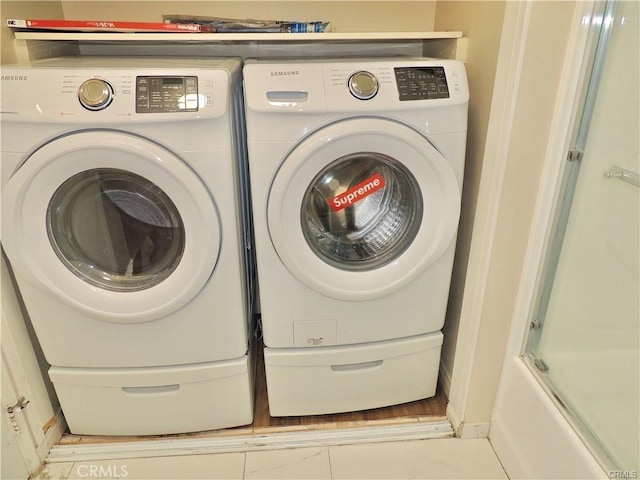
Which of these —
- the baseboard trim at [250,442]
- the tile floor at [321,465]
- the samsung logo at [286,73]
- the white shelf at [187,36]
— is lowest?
the tile floor at [321,465]

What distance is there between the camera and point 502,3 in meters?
1.01

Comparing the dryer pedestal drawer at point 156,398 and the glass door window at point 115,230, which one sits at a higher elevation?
the glass door window at point 115,230

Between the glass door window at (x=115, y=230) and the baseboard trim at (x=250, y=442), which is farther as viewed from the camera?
the baseboard trim at (x=250, y=442)

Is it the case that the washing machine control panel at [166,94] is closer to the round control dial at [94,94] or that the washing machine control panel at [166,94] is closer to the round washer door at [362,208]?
the round control dial at [94,94]

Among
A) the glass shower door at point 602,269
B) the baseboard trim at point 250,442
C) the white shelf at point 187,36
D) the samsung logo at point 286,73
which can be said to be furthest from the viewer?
the baseboard trim at point 250,442

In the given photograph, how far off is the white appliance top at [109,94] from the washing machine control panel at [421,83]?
0.39 metres

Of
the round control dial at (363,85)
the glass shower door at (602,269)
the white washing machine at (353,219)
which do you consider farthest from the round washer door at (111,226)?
the glass shower door at (602,269)

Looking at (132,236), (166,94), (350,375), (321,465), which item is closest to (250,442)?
(321,465)

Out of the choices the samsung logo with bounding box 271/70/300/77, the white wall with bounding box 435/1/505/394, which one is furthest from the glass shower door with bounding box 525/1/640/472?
the samsung logo with bounding box 271/70/300/77

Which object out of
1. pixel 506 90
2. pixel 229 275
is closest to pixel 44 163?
pixel 229 275

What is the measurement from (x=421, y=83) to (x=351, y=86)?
17 cm

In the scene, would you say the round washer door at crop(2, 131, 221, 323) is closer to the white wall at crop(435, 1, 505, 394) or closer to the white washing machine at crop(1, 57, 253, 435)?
the white washing machine at crop(1, 57, 253, 435)

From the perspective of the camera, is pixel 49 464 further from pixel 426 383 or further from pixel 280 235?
pixel 426 383

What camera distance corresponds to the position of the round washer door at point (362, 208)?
1.05m
